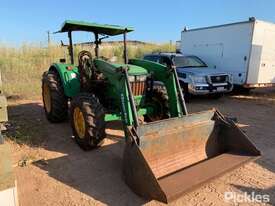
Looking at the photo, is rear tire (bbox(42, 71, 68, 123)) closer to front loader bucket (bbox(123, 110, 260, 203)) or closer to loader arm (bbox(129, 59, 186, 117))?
loader arm (bbox(129, 59, 186, 117))

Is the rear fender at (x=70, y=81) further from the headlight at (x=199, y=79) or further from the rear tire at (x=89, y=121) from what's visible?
the headlight at (x=199, y=79)

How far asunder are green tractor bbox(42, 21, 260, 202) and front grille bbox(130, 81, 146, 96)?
22 mm

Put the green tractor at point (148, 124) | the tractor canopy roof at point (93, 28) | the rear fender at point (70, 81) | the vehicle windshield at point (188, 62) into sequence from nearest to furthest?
the green tractor at point (148, 124), the tractor canopy roof at point (93, 28), the rear fender at point (70, 81), the vehicle windshield at point (188, 62)

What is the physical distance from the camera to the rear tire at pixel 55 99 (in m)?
5.73

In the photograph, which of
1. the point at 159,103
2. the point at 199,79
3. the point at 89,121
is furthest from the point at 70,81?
the point at 199,79

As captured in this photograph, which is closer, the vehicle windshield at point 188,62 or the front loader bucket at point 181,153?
the front loader bucket at point 181,153

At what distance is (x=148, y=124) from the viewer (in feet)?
11.0

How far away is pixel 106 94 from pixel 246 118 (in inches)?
153

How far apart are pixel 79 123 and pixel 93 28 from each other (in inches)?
89.7

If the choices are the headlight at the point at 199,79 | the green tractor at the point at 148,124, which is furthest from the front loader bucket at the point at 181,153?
the headlight at the point at 199,79

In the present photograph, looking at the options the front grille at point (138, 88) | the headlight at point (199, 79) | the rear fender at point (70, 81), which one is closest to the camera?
the front grille at point (138, 88)

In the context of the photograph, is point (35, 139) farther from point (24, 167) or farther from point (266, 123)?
point (266, 123)

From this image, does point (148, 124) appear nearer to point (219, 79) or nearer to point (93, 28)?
point (93, 28)

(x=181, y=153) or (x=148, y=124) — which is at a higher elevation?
(x=148, y=124)
